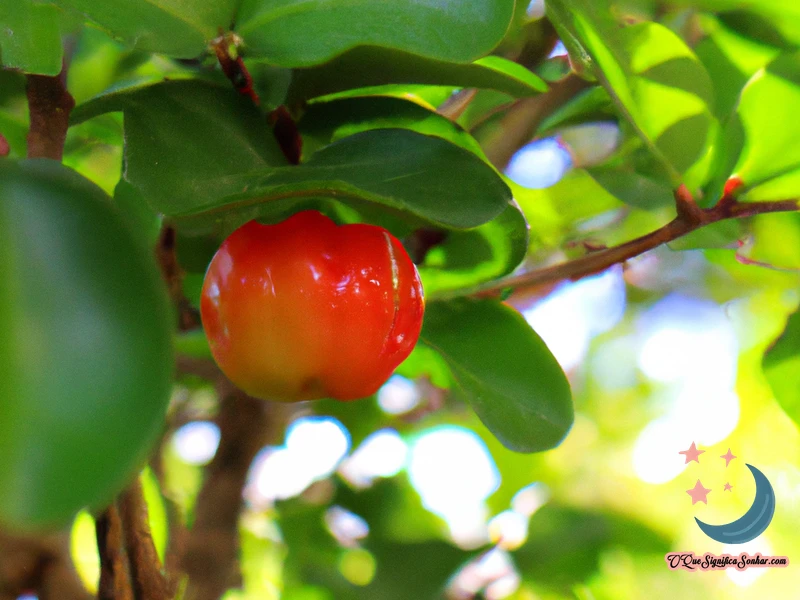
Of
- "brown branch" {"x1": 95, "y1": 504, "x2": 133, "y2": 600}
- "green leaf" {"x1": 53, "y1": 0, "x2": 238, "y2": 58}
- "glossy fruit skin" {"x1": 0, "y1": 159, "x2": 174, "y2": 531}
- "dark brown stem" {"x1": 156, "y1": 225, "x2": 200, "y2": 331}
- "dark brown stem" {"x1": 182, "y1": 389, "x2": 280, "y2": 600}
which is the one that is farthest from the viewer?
"dark brown stem" {"x1": 182, "y1": 389, "x2": 280, "y2": 600}

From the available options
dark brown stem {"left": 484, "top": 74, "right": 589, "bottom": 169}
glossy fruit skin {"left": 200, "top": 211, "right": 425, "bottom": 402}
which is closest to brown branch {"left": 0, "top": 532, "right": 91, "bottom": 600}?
glossy fruit skin {"left": 200, "top": 211, "right": 425, "bottom": 402}

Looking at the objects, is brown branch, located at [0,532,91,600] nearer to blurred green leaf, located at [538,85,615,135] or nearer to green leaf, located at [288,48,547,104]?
green leaf, located at [288,48,547,104]

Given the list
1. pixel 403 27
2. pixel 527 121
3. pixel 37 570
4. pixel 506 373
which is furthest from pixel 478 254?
pixel 37 570

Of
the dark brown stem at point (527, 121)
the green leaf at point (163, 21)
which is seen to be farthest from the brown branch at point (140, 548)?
the dark brown stem at point (527, 121)

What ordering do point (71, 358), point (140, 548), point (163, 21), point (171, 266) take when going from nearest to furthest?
point (71, 358) → point (163, 21) → point (140, 548) → point (171, 266)

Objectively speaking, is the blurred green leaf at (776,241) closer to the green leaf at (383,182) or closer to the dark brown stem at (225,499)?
the green leaf at (383,182)

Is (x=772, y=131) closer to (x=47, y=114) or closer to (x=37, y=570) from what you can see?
(x=47, y=114)

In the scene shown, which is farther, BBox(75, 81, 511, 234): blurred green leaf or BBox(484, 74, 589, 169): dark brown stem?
BBox(484, 74, 589, 169): dark brown stem

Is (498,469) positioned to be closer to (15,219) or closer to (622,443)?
(622,443)
